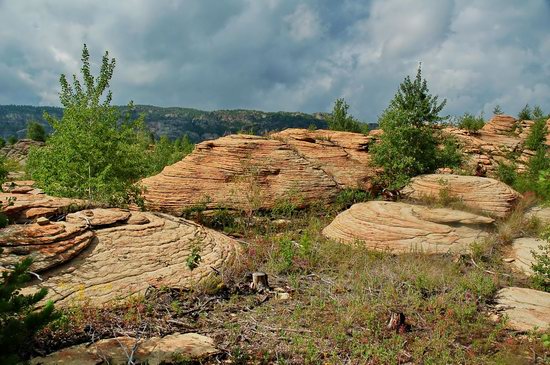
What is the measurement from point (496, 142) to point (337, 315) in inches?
990

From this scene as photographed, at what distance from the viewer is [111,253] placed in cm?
804

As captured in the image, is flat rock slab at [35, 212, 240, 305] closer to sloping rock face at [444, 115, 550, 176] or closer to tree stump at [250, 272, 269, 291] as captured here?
tree stump at [250, 272, 269, 291]

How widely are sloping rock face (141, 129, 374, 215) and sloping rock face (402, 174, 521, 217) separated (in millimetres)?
2511

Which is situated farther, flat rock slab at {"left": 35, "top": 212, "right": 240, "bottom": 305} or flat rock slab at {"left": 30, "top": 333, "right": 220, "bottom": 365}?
flat rock slab at {"left": 35, "top": 212, "right": 240, "bottom": 305}

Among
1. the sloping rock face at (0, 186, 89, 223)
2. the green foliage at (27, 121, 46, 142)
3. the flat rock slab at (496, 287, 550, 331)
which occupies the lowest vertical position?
the flat rock slab at (496, 287, 550, 331)

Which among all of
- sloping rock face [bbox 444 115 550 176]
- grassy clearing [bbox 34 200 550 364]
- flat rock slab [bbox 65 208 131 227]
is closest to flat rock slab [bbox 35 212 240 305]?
flat rock slab [bbox 65 208 131 227]

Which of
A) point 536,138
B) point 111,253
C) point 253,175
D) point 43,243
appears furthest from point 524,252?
point 536,138

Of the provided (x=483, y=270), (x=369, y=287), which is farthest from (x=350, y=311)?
(x=483, y=270)

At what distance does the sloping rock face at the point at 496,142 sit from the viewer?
22297 millimetres

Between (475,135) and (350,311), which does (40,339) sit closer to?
(350,311)

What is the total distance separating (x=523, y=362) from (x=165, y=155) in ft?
87.1

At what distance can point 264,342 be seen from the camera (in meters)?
6.02

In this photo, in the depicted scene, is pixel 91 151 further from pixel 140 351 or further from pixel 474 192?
pixel 474 192

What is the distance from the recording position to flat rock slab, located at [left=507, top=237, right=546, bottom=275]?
980 centimetres
